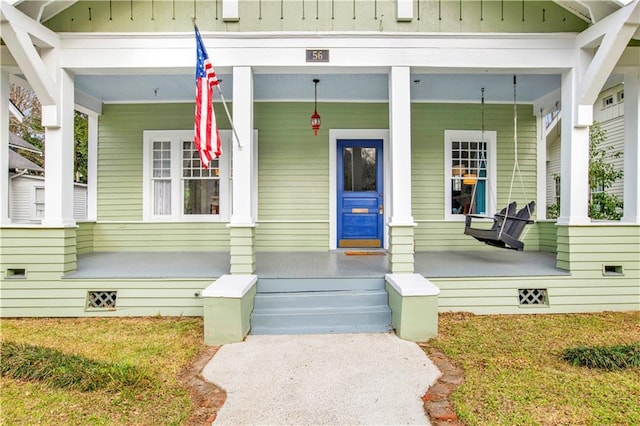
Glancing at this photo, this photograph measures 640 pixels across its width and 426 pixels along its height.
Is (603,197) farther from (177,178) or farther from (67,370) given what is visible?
(67,370)

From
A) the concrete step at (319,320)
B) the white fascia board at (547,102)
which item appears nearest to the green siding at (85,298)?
the concrete step at (319,320)

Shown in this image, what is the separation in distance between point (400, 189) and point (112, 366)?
10.6 ft

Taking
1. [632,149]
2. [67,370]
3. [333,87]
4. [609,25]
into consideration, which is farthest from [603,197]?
[67,370]

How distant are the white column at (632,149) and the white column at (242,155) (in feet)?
15.7

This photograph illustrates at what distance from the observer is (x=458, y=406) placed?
2.23m

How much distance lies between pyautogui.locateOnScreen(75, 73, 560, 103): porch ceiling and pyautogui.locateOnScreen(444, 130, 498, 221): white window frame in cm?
59

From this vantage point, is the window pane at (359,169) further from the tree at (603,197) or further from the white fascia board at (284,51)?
the tree at (603,197)

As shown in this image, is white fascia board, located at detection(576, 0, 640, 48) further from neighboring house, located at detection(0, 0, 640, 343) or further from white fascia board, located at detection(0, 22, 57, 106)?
white fascia board, located at detection(0, 22, 57, 106)

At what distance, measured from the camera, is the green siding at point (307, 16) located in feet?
13.8

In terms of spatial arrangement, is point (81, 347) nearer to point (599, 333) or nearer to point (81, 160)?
point (599, 333)

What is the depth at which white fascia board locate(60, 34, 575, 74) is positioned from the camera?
420 centimetres

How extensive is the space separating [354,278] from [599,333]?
2.52 m

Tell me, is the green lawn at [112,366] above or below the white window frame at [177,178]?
below

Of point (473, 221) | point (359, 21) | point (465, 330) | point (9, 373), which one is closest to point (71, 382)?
point (9, 373)
